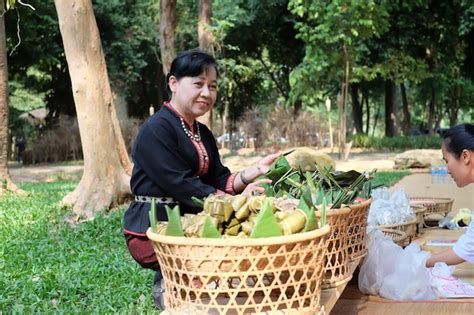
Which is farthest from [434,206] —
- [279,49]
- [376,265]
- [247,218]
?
[279,49]

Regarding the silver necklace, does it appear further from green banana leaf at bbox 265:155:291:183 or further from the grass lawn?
the grass lawn

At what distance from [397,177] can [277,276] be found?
1107 centimetres

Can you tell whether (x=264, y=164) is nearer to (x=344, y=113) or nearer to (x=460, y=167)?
(x=460, y=167)

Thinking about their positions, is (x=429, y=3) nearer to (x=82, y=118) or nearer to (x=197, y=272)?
(x=82, y=118)

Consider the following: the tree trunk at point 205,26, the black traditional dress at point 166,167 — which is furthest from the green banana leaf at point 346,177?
the tree trunk at point 205,26

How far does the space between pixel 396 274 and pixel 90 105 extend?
16.1 ft

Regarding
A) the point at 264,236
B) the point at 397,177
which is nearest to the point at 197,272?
the point at 264,236

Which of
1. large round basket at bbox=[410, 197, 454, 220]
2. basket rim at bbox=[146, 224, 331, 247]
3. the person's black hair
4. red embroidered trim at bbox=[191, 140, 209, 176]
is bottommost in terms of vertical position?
large round basket at bbox=[410, 197, 454, 220]

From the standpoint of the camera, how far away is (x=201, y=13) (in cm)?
1383

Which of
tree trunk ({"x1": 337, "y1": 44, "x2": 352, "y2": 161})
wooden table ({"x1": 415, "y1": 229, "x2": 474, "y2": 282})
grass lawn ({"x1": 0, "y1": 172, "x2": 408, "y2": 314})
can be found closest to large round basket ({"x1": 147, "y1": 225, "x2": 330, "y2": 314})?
grass lawn ({"x1": 0, "y1": 172, "x2": 408, "y2": 314})

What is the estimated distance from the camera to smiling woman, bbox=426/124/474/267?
362 cm

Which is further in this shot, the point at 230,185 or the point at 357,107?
the point at 357,107

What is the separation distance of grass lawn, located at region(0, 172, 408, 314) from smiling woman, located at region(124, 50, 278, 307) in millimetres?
610

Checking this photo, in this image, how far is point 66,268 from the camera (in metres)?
4.79
